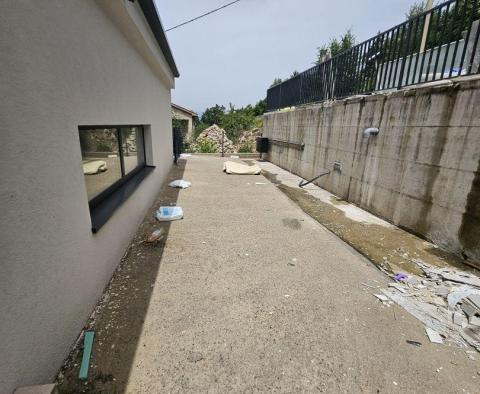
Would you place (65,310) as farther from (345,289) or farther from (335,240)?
(335,240)

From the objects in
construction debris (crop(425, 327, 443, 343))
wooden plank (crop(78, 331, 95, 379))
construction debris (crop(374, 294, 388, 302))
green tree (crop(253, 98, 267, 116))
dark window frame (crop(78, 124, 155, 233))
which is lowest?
construction debris (crop(425, 327, 443, 343))

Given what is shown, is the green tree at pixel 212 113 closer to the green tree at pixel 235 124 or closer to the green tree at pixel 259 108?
the green tree at pixel 259 108

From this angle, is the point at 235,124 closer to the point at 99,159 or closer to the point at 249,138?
the point at 249,138

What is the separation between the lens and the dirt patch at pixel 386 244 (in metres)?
3.19

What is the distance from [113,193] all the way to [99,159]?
59cm

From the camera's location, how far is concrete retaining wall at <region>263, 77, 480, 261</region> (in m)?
3.18

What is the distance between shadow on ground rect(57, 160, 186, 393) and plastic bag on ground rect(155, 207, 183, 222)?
0.94 m

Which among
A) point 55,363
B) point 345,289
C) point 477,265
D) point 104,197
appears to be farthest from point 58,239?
point 477,265

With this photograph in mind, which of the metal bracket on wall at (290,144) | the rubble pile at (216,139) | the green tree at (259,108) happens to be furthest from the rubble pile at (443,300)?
the green tree at (259,108)

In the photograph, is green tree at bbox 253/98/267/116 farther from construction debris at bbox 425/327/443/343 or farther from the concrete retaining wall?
construction debris at bbox 425/327/443/343

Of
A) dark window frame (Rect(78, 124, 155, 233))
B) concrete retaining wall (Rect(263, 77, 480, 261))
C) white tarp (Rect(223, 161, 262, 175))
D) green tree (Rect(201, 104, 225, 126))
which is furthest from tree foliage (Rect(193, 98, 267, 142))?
dark window frame (Rect(78, 124, 155, 233))

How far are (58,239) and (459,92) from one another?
4.87 metres

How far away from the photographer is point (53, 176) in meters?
1.64

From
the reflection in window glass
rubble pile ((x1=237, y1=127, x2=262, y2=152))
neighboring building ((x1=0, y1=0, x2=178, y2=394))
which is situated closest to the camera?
neighboring building ((x1=0, y1=0, x2=178, y2=394))
